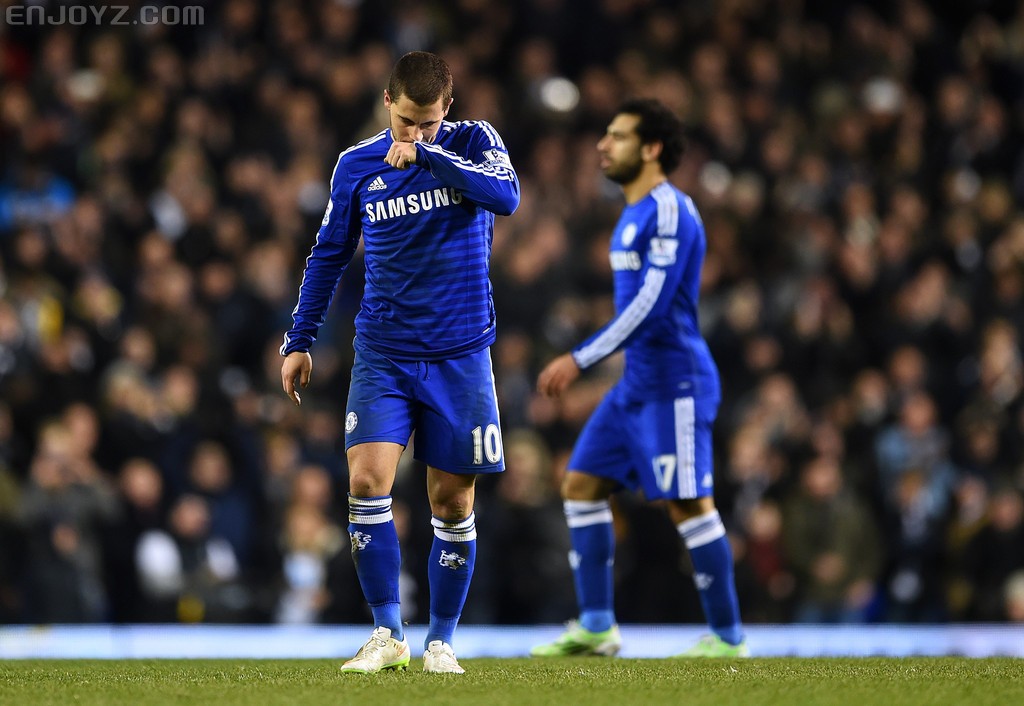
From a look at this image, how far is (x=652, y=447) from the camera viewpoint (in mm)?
7273

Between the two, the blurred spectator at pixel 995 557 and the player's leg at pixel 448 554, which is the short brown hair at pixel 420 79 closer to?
the player's leg at pixel 448 554

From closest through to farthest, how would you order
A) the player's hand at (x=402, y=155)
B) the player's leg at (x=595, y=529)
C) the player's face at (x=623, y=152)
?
the player's hand at (x=402, y=155) → the player's leg at (x=595, y=529) → the player's face at (x=623, y=152)

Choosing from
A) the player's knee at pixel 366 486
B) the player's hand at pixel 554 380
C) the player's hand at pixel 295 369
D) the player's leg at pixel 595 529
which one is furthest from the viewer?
the player's leg at pixel 595 529

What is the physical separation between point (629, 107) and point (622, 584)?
4153 mm

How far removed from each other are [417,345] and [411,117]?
87cm

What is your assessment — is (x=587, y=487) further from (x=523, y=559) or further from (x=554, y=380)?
(x=523, y=559)

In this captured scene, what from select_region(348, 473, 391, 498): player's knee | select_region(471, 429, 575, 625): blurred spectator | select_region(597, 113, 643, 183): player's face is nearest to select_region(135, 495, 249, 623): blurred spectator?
select_region(471, 429, 575, 625): blurred spectator

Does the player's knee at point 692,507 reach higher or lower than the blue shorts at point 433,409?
lower

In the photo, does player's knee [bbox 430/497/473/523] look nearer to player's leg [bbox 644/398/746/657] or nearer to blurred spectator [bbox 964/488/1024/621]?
player's leg [bbox 644/398/746/657]

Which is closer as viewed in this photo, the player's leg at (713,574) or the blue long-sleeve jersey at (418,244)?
the blue long-sleeve jersey at (418,244)

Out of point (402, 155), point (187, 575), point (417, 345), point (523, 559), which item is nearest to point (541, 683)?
point (417, 345)

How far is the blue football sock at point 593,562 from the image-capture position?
24.5 feet

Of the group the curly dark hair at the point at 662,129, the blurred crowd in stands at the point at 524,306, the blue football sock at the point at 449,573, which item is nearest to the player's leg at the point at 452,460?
the blue football sock at the point at 449,573

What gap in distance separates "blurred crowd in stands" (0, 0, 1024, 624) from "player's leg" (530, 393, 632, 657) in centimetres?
276
